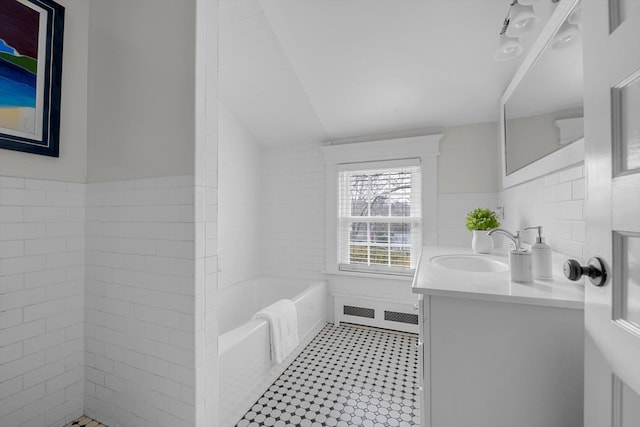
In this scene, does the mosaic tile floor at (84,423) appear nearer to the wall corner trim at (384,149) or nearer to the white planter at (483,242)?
the white planter at (483,242)

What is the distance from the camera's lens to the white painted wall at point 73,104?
137cm

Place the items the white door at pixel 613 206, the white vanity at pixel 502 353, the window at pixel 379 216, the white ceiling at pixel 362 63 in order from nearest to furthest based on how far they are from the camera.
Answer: the white door at pixel 613 206
the white vanity at pixel 502 353
the white ceiling at pixel 362 63
the window at pixel 379 216

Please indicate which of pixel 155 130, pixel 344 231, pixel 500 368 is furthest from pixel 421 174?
pixel 155 130

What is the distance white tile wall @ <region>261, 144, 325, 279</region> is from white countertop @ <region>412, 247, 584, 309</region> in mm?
2087

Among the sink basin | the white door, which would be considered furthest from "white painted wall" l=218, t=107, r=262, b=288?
the white door

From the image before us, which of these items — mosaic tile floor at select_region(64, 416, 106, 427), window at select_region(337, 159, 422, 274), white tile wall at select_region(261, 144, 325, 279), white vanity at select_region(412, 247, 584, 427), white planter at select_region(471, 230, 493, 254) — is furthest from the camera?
white tile wall at select_region(261, 144, 325, 279)

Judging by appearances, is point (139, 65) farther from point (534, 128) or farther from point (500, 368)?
point (534, 128)

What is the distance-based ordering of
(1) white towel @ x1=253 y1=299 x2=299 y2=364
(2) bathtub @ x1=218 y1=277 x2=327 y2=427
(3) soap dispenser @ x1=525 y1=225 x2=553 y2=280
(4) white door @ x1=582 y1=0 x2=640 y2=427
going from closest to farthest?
(4) white door @ x1=582 y1=0 x2=640 y2=427 < (3) soap dispenser @ x1=525 y1=225 x2=553 y2=280 < (2) bathtub @ x1=218 y1=277 x2=327 y2=427 < (1) white towel @ x1=253 y1=299 x2=299 y2=364

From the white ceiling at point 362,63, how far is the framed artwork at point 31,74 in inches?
38.5

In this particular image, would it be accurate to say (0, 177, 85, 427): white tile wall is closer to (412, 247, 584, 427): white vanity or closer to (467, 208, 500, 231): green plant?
(412, 247, 584, 427): white vanity

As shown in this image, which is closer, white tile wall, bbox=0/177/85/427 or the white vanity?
the white vanity

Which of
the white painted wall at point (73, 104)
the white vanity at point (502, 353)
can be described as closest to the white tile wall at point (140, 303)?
the white painted wall at point (73, 104)

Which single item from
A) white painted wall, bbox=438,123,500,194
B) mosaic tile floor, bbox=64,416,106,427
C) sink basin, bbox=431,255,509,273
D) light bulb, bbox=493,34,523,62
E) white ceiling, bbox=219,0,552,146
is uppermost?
white ceiling, bbox=219,0,552,146

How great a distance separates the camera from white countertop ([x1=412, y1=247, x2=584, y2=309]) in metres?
0.83
